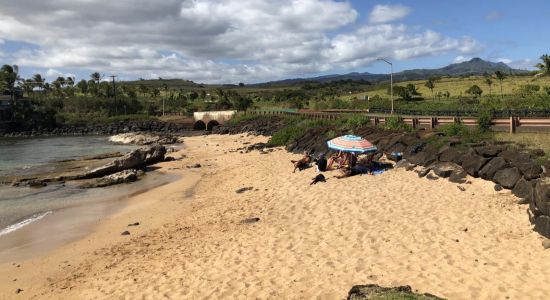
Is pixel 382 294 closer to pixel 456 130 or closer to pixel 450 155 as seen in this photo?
pixel 450 155

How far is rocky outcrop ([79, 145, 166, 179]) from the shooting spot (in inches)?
1117

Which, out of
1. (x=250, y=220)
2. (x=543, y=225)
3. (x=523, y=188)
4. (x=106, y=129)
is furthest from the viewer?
(x=106, y=129)

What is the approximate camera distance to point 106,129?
9112cm

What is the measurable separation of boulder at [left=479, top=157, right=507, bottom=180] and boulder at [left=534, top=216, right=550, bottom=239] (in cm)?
465

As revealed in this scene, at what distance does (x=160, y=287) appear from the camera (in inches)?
391

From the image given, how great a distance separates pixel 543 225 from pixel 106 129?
296ft

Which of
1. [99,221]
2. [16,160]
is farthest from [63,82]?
[99,221]

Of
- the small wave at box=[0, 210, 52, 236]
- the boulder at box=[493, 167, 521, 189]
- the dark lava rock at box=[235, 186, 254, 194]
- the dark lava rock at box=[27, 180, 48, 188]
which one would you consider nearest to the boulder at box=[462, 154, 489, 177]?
the boulder at box=[493, 167, 521, 189]

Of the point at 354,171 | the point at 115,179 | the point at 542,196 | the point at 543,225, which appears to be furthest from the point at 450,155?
the point at 115,179

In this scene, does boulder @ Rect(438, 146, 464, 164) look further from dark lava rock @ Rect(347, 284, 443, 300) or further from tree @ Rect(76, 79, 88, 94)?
tree @ Rect(76, 79, 88, 94)

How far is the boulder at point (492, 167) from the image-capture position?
52.6ft

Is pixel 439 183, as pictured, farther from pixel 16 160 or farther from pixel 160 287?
pixel 16 160

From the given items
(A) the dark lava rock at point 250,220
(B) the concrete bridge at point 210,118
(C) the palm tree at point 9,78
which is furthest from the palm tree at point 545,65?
(C) the palm tree at point 9,78

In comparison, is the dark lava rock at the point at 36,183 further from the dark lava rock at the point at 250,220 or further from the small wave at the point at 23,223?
the dark lava rock at the point at 250,220
